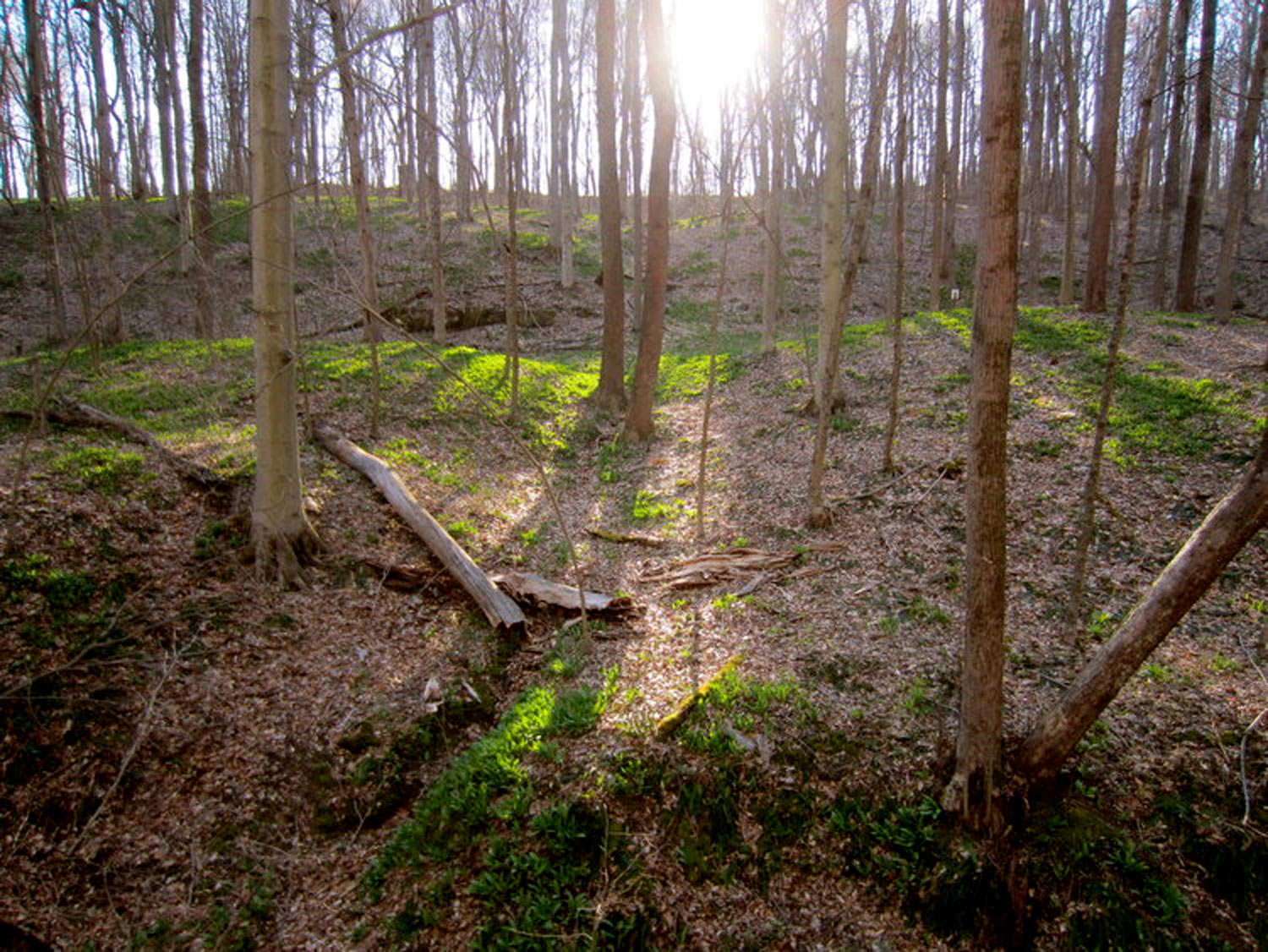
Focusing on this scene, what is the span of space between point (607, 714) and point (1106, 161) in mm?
15575

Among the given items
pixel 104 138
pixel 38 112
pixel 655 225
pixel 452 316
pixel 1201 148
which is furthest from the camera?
pixel 452 316

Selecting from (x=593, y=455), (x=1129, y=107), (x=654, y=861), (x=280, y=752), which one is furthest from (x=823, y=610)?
(x=1129, y=107)

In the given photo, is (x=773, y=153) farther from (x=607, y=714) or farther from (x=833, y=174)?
(x=607, y=714)

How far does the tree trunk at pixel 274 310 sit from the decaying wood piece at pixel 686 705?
359 centimetres

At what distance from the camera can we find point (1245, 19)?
24203mm

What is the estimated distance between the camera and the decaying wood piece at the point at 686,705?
14.8 ft

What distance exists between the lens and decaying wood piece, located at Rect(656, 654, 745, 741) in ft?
14.8

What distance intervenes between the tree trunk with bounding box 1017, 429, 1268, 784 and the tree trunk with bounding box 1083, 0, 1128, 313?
13275mm

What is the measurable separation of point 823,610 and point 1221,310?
13.8 meters

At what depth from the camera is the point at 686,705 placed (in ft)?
15.5

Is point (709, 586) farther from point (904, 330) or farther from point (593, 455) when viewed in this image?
point (904, 330)

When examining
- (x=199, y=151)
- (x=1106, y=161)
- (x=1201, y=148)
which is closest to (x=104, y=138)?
(x=199, y=151)

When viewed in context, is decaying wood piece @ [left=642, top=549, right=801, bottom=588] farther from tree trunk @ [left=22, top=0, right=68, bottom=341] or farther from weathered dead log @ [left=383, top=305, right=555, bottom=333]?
weathered dead log @ [left=383, top=305, right=555, bottom=333]

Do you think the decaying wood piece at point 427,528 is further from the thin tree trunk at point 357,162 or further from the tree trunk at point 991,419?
the tree trunk at point 991,419
